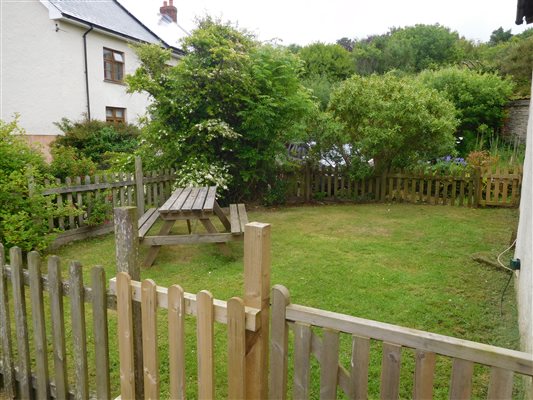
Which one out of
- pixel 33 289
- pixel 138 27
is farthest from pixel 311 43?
pixel 33 289

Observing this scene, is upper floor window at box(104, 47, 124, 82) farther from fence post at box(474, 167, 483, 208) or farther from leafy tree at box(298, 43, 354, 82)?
leafy tree at box(298, 43, 354, 82)

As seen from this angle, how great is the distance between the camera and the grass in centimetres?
369

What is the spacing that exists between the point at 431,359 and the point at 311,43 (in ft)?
123

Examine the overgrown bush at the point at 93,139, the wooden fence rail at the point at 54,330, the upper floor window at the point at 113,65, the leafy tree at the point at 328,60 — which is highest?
the leafy tree at the point at 328,60

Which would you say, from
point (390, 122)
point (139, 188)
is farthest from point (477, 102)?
point (139, 188)

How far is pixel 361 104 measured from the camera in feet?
33.4

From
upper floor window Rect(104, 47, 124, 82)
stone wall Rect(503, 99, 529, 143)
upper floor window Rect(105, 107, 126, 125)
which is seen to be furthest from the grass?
upper floor window Rect(104, 47, 124, 82)

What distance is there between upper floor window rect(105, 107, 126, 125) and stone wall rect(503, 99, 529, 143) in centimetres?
1681

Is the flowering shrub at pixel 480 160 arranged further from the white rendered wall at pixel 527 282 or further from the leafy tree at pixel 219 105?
the white rendered wall at pixel 527 282

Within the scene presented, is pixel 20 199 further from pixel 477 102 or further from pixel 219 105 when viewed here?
pixel 477 102

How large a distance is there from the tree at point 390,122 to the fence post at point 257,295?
8513 mm

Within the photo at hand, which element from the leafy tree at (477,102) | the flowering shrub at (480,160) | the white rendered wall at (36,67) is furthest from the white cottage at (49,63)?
the leafy tree at (477,102)

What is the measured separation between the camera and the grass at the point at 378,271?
145 inches

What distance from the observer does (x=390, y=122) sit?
9867 mm
